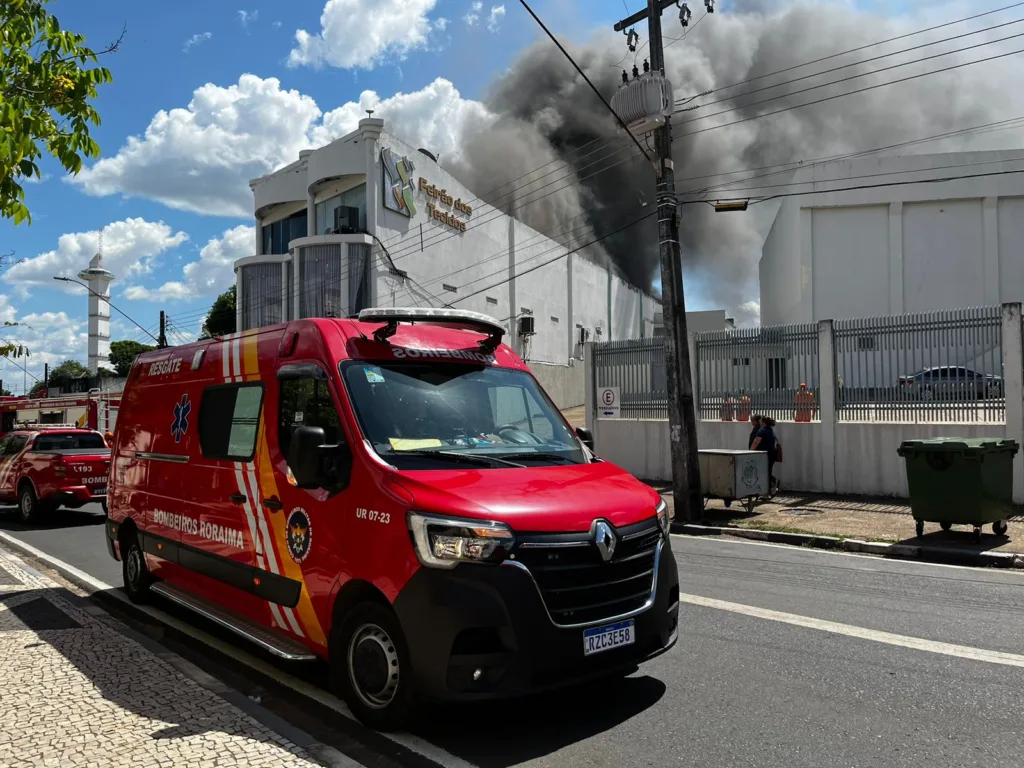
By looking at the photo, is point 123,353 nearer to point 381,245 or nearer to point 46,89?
point 381,245

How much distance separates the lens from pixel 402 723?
153 inches

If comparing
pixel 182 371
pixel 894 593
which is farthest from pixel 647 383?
pixel 182 371

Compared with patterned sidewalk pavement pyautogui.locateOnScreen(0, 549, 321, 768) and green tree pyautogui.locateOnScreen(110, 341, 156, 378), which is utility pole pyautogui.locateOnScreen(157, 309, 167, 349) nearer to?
patterned sidewalk pavement pyautogui.locateOnScreen(0, 549, 321, 768)

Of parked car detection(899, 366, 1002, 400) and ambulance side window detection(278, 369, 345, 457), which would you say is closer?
ambulance side window detection(278, 369, 345, 457)

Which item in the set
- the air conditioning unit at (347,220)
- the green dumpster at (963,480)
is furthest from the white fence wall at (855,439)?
the air conditioning unit at (347,220)

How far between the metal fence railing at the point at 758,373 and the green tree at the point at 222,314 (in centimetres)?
5157

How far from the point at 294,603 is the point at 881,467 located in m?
11.2

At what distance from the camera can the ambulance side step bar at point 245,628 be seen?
4531mm

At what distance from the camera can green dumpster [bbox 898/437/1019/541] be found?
915 cm

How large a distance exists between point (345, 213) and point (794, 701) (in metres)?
29.9

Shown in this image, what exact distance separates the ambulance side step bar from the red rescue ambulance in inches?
0.8

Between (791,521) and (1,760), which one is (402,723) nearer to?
(1,760)

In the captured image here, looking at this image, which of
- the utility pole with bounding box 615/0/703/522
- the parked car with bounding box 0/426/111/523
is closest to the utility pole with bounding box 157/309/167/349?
the parked car with bounding box 0/426/111/523

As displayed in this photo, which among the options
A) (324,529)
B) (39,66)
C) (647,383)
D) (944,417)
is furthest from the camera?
(647,383)
